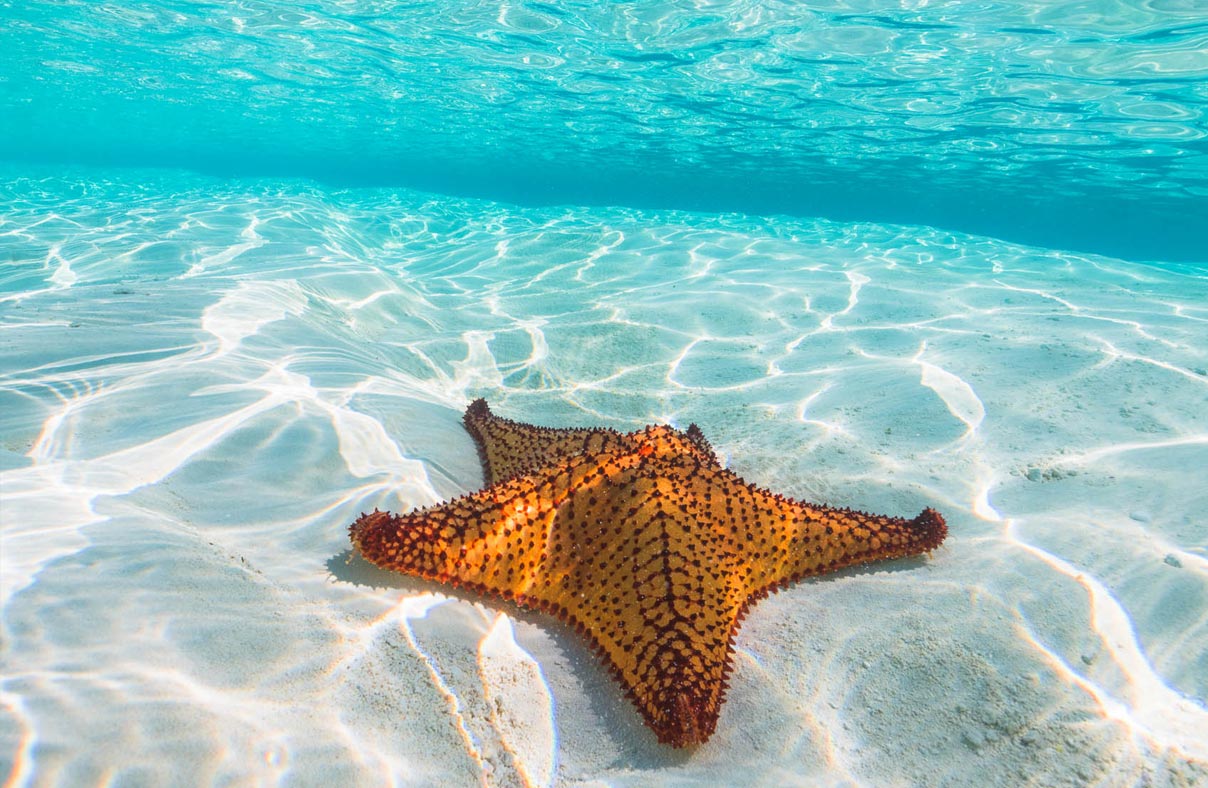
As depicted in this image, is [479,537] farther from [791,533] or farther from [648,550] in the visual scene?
[791,533]

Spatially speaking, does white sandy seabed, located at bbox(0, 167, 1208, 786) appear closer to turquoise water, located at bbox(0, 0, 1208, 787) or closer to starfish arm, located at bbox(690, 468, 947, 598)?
turquoise water, located at bbox(0, 0, 1208, 787)

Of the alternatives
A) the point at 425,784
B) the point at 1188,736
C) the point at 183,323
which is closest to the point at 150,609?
the point at 425,784

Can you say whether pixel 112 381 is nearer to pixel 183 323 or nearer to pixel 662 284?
pixel 183 323

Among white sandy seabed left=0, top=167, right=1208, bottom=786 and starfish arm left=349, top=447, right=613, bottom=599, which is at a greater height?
starfish arm left=349, top=447, right=613, bottom=599

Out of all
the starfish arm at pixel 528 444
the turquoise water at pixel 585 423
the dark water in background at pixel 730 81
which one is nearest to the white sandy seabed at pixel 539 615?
the turquoise water at pixel 585 423

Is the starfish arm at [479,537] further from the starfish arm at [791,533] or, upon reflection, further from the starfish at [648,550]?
the starfish arm at [791,533]

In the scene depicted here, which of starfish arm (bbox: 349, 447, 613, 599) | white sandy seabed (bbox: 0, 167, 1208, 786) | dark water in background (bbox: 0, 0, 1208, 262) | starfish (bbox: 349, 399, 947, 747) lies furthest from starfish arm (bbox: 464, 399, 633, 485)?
dark water in background (bbox: 0, 0, 1208, 262)
